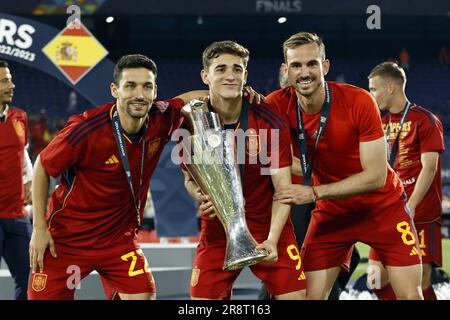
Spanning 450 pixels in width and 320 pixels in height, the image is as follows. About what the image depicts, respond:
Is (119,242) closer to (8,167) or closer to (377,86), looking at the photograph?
(8,167)

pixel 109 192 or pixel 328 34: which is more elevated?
pixel 328 34

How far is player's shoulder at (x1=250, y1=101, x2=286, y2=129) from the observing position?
3.98 meters

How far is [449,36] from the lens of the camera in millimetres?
20891

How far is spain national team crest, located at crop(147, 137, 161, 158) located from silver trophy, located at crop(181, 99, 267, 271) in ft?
1.15

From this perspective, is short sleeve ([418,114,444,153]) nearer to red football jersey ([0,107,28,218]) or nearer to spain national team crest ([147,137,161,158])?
spain national team crest ([147,137,161,158])

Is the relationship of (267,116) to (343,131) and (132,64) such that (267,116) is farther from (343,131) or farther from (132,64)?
(132,64)

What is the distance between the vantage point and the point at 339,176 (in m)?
4.38

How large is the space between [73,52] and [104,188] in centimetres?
427

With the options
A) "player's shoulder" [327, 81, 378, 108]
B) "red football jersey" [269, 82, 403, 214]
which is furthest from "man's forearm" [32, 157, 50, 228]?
"player's shoulder" [327, 81, 378, 108]
